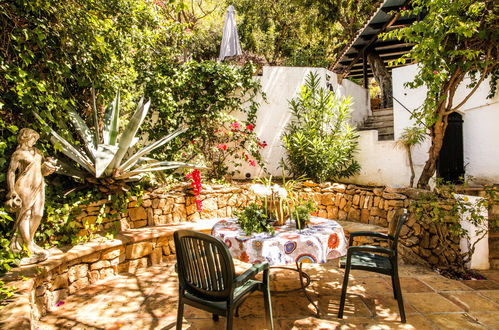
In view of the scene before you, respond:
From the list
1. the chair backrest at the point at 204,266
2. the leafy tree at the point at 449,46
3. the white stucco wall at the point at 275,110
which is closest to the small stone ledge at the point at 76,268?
the chair backrest at the point at 204,266

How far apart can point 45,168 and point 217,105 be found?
3105mm

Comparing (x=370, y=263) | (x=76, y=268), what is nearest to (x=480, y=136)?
(x=370, y=263)

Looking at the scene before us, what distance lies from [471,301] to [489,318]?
308 millimetres

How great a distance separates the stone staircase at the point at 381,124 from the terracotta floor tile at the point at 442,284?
3.54 metres

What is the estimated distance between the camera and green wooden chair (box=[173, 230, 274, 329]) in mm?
1633

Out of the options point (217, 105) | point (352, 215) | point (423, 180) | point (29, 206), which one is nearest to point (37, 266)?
point (29, 206)

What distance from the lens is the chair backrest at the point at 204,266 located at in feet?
5.34

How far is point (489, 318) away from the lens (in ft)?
7.72

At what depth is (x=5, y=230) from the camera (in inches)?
99.2

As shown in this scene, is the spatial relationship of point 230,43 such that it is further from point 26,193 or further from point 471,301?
point 471,301

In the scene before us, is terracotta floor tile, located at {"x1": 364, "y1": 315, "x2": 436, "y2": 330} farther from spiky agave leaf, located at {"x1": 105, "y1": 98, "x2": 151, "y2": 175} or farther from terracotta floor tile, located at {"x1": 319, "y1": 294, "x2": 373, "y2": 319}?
spiky agave leaf, located at {"x1": 105, "y1": 98, "x2": 151, "y2": 175}

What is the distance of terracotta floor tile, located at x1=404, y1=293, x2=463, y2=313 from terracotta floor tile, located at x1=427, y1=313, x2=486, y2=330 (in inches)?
3.3

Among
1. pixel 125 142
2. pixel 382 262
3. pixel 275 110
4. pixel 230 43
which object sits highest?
pixel 230 43

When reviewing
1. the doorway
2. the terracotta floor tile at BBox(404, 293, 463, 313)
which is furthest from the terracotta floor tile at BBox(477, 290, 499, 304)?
the doorway
